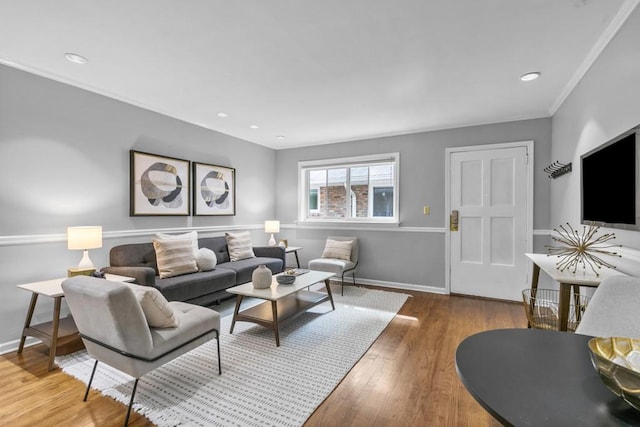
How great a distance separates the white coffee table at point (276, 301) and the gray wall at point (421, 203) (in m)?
1.55

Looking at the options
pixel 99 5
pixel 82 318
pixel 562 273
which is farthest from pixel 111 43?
pixel 562 273

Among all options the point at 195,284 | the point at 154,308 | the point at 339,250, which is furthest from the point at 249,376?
the point at 339,250

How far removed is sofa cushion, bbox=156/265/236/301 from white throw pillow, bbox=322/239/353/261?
1644 mm

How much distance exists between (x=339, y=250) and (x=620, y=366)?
4059 mm

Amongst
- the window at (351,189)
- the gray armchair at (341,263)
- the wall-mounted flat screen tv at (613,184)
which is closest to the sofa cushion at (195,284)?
the gray armchair at (341,263)

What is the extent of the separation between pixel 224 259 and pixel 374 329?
Result: 2.35 m

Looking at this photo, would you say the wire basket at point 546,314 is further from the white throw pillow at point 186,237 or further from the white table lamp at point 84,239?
the white table lamp at point 84,239

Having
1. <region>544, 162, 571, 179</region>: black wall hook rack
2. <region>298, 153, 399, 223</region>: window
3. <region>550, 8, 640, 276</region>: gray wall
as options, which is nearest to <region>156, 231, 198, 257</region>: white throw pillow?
<region>298, 153, 399, 223</region>: window

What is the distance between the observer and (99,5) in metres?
1.85

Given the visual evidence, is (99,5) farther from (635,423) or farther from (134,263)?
(635,423)

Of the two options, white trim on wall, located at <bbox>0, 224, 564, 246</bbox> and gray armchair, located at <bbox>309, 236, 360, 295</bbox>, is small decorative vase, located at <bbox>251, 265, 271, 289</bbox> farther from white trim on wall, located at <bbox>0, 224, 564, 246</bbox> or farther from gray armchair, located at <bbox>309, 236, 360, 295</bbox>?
white trim on wall, located at <bbox>0, 224, 564, 246</bbox>

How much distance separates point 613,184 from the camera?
2.00 metres

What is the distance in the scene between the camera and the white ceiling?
1892mm

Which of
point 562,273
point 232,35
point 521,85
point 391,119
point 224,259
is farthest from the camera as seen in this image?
point 224,259
